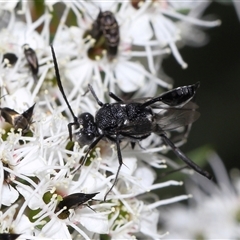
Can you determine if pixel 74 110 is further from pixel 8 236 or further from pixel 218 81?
pixel 218 81

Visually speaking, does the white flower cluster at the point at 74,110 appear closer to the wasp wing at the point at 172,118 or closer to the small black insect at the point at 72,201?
the small black insect at the point at 72,201

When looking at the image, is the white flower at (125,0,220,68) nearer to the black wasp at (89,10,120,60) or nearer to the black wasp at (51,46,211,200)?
the black wasp at (89,10,120,60)

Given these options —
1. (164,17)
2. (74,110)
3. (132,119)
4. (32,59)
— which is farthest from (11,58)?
(164,17)

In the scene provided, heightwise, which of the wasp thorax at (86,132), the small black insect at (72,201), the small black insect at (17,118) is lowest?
the small black insect at (72,201)

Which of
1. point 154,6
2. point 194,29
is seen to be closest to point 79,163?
point 154,6

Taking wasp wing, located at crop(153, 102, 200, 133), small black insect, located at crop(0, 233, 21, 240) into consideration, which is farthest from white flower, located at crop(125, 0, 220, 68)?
small black insect, located at crop(0, 233, 21, 240)

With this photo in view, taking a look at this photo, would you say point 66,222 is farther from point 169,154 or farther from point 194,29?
point 194,29

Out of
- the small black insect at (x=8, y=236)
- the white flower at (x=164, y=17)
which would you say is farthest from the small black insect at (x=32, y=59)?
the small black insect at (x=8, y=236)
